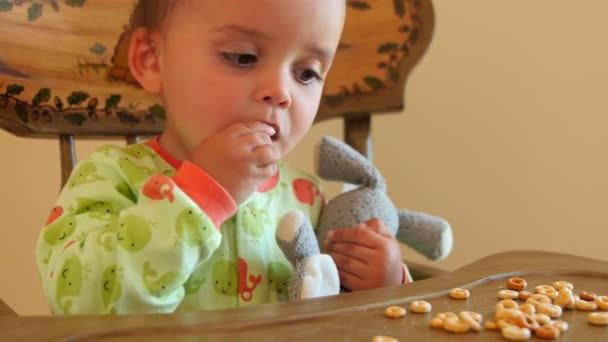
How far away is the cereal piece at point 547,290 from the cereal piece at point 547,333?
0.31 feet

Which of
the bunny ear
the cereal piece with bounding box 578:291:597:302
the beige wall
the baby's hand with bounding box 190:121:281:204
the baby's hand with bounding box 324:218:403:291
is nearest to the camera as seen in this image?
the cereal piece with bounding box 578:291:597:302

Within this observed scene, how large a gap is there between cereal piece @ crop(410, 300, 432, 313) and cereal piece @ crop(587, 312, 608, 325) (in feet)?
0.37

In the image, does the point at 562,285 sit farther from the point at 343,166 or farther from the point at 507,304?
the point at 343,166

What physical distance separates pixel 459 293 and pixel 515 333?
11 cm

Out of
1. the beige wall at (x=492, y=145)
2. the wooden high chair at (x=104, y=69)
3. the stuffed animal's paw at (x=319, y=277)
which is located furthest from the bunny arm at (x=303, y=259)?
the beige wall at (x=492, y=145)

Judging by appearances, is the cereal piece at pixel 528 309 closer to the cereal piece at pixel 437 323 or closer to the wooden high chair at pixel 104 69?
the cereal piece at pixel 437 323

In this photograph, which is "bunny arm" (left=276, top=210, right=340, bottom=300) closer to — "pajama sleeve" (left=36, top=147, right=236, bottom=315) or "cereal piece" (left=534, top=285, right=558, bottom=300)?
"pajama sleeve" (left=36, top=147, right=236, bottom=315)

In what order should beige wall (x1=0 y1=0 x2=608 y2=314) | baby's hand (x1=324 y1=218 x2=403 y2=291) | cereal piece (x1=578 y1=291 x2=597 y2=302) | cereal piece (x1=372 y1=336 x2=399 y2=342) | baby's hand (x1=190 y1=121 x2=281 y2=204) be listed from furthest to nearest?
beige wall (x1=0 y1=0 x2=608 y2=314) → baby's hand (x1=324 y1=218 x2=403 y2=291) → baby's hand (x1=190 y1=121 x2=281 y2=204) → cereal piece (x1=578 y1=291 x2=597 y2=302) → cereal piece (x1=372 y1=336 x2=399 y2=342)

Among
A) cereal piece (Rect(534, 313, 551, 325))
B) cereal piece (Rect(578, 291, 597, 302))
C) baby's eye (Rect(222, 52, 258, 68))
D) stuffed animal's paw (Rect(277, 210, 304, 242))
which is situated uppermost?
baby's eye (Rect(222, 52, 258, 68))

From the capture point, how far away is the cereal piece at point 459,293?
54cm

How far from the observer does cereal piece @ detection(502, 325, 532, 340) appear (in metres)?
0.43

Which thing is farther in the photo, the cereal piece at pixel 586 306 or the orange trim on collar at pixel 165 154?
the orange trim on collar at pixel 165 154

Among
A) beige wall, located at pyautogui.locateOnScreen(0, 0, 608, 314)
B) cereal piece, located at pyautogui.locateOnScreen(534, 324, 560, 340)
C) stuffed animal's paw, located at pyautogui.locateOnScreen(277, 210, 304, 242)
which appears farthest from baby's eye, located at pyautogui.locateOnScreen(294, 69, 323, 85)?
beige wall, located at pyautogui.locateOnScreen(0, 0, 608, 314)

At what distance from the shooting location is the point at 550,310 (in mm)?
488
